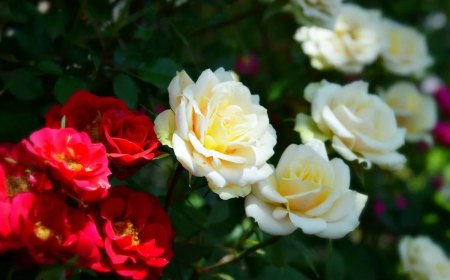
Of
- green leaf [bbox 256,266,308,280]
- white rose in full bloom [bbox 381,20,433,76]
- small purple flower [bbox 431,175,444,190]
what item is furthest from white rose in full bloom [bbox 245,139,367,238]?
small purple flower [bbox 431,175,444,190]

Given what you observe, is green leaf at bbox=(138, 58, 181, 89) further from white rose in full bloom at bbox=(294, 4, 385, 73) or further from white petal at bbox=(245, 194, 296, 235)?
white rose in full bloom at bbox=(294, 4, 385, 73)

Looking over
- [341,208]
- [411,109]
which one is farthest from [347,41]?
[341,208]

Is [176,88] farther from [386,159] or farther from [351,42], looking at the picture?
[351,42]

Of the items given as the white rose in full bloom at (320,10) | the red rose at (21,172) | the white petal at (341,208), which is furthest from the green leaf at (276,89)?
the red rose at (21,172)

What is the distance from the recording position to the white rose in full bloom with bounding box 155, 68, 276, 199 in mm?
759

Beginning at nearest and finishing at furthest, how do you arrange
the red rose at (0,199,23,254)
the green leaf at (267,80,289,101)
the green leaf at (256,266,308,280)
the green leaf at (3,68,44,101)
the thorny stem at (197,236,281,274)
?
the red rose at (0,199,23,254) < the thorny stem at (197,236,281,274) < the green leaf at (3,68,44,101) < the green leaf at (256,266,308,280) < the green leaf at (267,80,289,101)

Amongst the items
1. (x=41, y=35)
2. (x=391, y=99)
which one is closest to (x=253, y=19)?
(x=391, y=99)

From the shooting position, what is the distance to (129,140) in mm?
778

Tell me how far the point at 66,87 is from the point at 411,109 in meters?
1.07

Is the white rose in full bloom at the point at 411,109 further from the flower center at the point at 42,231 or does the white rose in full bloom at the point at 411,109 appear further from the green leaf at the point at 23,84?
the flower center at the point at 42,231

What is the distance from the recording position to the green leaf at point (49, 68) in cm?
99

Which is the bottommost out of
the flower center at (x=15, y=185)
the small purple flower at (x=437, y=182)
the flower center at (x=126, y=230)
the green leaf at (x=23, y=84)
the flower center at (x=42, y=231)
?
the small purple flower at (x=437, y=182)

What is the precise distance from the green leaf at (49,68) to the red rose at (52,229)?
1.00 feet

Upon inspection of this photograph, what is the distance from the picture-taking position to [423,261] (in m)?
1.42
